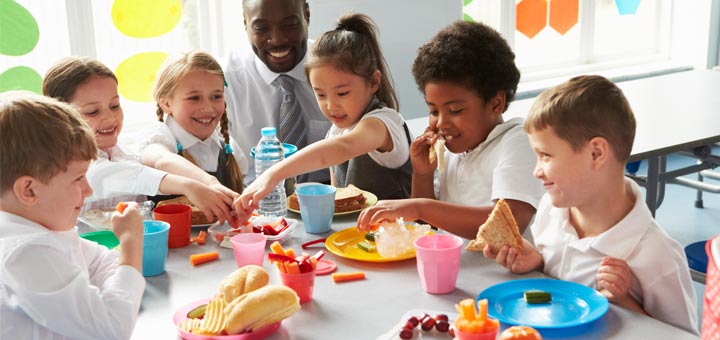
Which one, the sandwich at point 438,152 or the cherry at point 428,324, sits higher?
the sandwich at point 438,152

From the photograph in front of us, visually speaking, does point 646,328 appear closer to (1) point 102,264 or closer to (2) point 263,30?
(1) point 102,264

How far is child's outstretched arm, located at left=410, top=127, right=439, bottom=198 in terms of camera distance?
95.3 inches

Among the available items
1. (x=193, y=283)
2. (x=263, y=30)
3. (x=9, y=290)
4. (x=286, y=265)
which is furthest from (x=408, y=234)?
(x=263, y=30)

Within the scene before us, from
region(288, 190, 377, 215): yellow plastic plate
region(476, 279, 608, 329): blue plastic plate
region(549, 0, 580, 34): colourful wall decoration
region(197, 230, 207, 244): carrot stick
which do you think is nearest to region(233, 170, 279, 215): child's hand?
region(197, 230, 207, 244): carrot stick

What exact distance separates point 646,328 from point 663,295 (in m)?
0.18

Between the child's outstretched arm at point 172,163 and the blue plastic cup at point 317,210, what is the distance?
0.85 feet

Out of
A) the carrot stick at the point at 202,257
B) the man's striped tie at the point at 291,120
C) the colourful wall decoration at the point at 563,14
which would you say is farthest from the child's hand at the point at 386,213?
the colourful wall decoration at the point at 563,14

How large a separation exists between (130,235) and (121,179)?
0.75 metres

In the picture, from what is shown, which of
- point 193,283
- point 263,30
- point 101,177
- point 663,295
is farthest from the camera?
point 263,30

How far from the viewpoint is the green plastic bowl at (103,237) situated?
2033mm

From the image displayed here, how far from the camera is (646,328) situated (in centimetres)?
150

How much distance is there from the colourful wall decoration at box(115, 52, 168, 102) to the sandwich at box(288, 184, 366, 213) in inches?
71.1

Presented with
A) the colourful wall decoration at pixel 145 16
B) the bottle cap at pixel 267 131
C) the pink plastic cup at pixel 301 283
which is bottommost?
the pink plastic cup at pixel 301 283

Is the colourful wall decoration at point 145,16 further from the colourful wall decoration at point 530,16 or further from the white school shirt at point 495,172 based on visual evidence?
the colourful wall decoration at point 530,16
